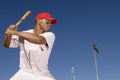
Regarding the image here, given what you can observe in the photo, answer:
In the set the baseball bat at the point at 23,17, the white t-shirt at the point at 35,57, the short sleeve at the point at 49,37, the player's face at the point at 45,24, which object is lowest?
the white t-shirt at the point at 35,57

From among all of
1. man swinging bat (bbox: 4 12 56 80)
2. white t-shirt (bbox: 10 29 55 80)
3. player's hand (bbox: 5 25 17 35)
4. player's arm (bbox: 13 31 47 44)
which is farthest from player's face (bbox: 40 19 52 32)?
player's hand (bbox: 5 25 17 35)

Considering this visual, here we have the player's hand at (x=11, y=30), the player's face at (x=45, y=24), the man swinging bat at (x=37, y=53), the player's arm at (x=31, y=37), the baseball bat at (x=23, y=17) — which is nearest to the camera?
the player's arm at (x=31, y=37)

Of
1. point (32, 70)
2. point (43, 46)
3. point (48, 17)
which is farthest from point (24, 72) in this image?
point (48, 17)

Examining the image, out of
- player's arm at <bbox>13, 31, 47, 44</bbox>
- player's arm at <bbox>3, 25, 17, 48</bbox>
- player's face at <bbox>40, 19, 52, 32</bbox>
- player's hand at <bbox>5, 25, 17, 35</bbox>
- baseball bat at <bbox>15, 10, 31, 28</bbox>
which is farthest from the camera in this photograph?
baseball bat at <bbox>15, 10, 31, 28</bbox>

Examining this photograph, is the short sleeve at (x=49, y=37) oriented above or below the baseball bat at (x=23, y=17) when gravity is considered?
below

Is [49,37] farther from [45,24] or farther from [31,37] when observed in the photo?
[31,37]

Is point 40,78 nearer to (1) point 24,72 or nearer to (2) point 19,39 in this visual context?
(1) point 24,72

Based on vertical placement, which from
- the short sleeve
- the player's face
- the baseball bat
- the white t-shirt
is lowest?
the white t-shirt

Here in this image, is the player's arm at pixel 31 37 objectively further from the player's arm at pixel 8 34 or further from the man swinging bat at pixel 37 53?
the player's arm at pixel 8 34

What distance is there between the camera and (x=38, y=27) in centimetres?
761

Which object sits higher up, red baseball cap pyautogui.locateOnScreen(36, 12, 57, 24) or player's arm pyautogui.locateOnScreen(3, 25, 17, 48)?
red baseball cap pyautogui.locateOnScreen(36, 12, 57, 24)

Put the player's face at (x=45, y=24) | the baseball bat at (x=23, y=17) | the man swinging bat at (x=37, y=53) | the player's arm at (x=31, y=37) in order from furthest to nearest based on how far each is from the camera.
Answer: the baseball bat at (x=23, y=17), the player's face at (x=45, y=24), the man swinging bat at (x=37, y=53), the player's arm at (x=31, y=37)

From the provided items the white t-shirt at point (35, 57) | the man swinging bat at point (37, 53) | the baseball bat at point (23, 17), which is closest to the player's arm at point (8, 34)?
the man swinging bat at point (37, 53)

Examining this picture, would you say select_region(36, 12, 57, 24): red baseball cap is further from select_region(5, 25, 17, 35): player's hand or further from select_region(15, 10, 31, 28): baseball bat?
select_region(5, 25, 17, 35): player's hand
